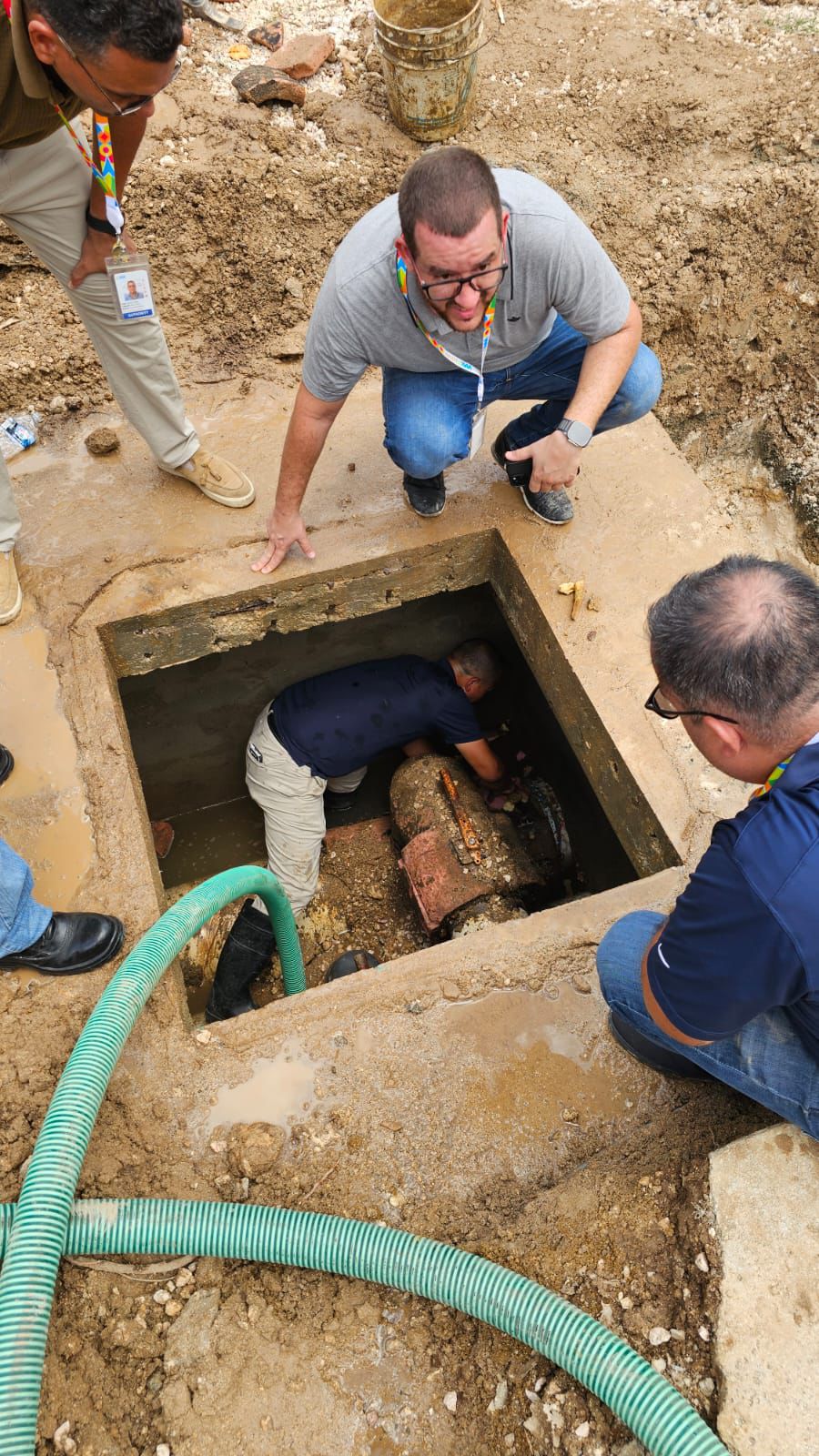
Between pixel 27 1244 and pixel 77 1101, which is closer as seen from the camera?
pixel 27 1244

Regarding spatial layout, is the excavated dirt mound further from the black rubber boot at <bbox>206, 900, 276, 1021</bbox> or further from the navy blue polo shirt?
the navy blue polo shirt

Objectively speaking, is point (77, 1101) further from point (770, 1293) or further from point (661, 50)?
point (661, 50)

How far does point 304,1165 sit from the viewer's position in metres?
2.18

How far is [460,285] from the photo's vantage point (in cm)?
230

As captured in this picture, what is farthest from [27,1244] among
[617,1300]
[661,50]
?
[661,50]

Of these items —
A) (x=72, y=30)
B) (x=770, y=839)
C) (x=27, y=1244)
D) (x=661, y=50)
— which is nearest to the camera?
(x=770, y=839)

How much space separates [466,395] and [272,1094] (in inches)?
88.1

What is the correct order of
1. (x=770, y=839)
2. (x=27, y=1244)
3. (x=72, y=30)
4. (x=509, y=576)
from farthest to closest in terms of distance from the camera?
1. (x=509, y=576)
2. (x=72, y=30)
3. (x=27, y=1244)
4. (x=770, y=839)

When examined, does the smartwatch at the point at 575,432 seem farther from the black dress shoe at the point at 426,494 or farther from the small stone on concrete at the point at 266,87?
the small stone on concrete at the point at 266,87

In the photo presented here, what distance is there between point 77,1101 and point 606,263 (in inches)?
104

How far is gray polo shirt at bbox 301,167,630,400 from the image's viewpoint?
2.51 m

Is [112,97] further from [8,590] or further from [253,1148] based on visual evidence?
[253,1148]

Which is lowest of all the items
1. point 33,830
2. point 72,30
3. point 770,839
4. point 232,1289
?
point 232,1289

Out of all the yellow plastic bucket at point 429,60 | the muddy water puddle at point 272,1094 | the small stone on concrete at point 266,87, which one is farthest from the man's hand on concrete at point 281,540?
the small stone on concrete at point 266,87
